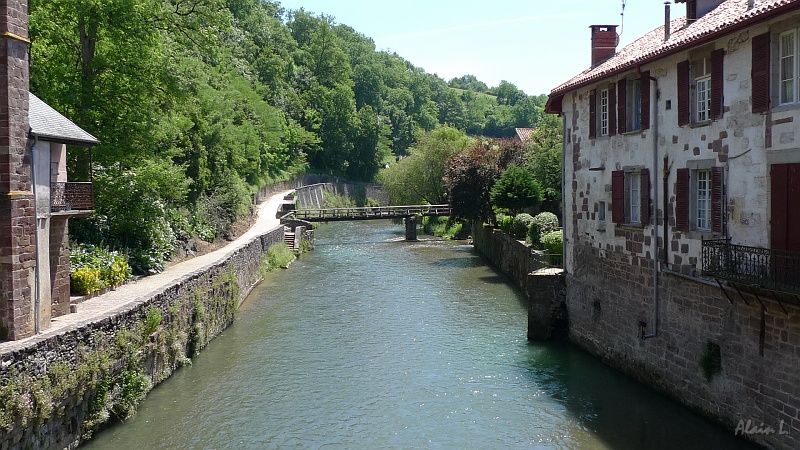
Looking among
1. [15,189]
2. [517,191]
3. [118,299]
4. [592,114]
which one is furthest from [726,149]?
[517,191]

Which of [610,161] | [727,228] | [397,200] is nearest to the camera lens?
[727,228]

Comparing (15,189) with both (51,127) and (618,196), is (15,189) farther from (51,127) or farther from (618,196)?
(618,196)

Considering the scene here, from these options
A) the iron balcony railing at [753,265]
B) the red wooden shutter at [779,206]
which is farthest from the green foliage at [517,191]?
the red wooden shutter at [779,206]

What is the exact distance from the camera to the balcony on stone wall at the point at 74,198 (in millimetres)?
16328

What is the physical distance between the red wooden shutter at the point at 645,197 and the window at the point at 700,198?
3.89ft

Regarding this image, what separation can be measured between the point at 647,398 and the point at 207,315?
12395 millimetres

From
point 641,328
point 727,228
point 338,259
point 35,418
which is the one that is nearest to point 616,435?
point 641,328

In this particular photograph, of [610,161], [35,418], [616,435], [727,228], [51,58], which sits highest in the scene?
[51,58]

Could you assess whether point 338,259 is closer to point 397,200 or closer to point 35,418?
point 397,200

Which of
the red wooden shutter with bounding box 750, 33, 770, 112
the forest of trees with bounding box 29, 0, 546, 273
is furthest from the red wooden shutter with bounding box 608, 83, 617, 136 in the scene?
the forest of trees with bounding box 29, 0, 546, 273

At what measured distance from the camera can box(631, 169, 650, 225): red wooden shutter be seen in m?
16.2

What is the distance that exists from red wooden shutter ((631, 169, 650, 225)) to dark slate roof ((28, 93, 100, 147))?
13041 mm

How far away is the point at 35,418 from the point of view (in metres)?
11.3

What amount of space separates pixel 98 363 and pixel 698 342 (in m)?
11.6
